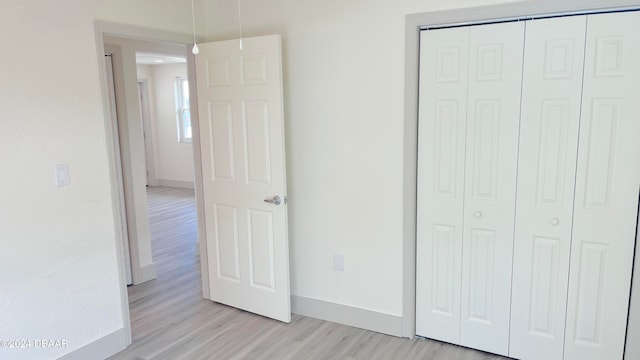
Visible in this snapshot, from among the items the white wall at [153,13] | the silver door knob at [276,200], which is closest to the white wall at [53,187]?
the white wall at [153,13]

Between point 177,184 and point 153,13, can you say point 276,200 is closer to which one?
point 153,13

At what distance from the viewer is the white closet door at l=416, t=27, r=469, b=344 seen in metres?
2.70

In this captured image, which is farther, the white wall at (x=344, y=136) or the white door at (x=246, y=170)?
the white door at (x=246, y=170)

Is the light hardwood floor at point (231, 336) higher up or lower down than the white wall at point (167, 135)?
lower down

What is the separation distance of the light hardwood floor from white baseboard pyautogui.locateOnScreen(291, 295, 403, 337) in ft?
0.14

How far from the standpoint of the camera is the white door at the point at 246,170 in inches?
123

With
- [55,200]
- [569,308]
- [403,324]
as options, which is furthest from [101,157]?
[569,308]

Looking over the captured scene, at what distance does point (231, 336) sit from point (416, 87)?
207 cm

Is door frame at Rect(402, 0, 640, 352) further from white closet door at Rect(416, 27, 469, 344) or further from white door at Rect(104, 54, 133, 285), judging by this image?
white door at Rect(104, 54, 133, 285)

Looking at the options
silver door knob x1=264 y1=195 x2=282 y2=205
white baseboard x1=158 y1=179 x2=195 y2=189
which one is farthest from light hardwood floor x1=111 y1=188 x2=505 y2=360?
white baseboard x1=158 y1=179 x2=195 y2=189

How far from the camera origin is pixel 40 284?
2549mm

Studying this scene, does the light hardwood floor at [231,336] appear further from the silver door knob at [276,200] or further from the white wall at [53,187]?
the silver door knob at [276,200]

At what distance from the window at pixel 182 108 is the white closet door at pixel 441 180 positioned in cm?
684

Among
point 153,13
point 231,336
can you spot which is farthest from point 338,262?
point 153,13
